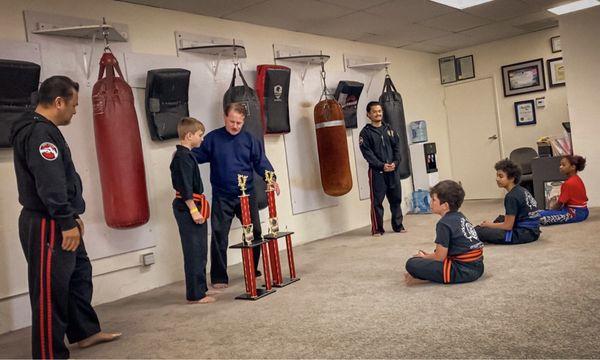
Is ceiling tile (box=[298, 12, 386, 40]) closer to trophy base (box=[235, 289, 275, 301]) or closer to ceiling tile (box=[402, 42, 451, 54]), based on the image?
ceiling tile (box=[402, 42, 451, 54])

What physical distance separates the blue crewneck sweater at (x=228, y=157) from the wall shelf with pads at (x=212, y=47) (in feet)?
3.41

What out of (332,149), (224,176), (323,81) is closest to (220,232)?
(224,176)

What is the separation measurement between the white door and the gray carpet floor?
416cm

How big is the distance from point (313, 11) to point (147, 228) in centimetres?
281

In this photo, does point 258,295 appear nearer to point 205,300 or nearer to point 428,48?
point 205,300

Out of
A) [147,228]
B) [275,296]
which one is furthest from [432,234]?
[147,228]

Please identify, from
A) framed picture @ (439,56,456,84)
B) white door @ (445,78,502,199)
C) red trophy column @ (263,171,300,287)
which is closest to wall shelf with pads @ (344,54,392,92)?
framed picture @ (439,56,456,84)

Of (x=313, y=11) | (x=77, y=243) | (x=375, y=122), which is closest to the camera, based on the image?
(x=77, y=243)

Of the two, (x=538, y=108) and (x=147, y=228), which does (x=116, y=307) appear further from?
(x=538, y=108)

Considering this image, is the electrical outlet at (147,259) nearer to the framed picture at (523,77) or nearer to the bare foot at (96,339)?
the bare foot at (96,339)

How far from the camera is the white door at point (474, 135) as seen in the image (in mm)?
8508

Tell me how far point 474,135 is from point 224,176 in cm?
573

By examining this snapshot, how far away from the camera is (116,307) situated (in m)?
3.94

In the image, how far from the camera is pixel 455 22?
22.3ft
